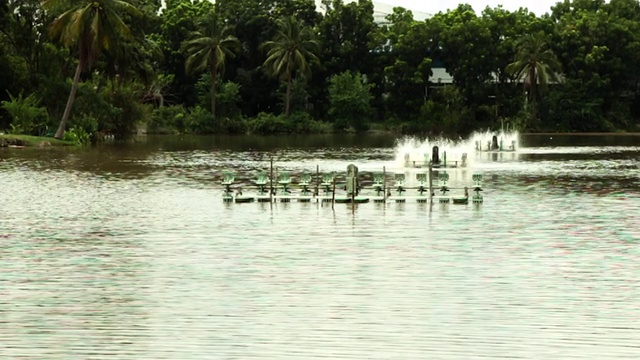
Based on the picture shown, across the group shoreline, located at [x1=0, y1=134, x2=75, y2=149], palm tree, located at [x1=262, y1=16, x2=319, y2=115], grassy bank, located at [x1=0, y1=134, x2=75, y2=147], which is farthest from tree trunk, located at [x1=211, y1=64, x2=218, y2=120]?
shoreline, located at [x1=0, y1=134, x2=75, y2=149]

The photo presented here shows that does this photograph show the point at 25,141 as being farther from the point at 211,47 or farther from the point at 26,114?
the point at 211,47

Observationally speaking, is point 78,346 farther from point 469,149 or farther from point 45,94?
point 45,94

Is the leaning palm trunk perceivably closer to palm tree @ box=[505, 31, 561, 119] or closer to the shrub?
palm tree @ box=[505, 31, 561, 119]

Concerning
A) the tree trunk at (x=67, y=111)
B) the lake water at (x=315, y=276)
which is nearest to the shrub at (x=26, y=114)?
the tree trunk at (x=67, y=111)

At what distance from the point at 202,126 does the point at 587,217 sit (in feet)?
305

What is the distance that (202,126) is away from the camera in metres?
127

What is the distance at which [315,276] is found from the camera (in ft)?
81.4

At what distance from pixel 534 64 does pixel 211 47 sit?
119ft

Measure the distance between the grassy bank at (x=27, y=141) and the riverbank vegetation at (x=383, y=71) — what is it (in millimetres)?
38591

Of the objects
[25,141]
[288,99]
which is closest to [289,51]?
[288,99]

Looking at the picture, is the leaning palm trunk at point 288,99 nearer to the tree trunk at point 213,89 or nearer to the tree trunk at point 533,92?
the tree trunk at point 213,89

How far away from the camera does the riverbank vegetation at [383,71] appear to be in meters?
131

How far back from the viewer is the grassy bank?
82.0 meters

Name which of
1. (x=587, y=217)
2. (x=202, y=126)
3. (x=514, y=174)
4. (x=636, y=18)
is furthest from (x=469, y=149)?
(x=636, y=18)
